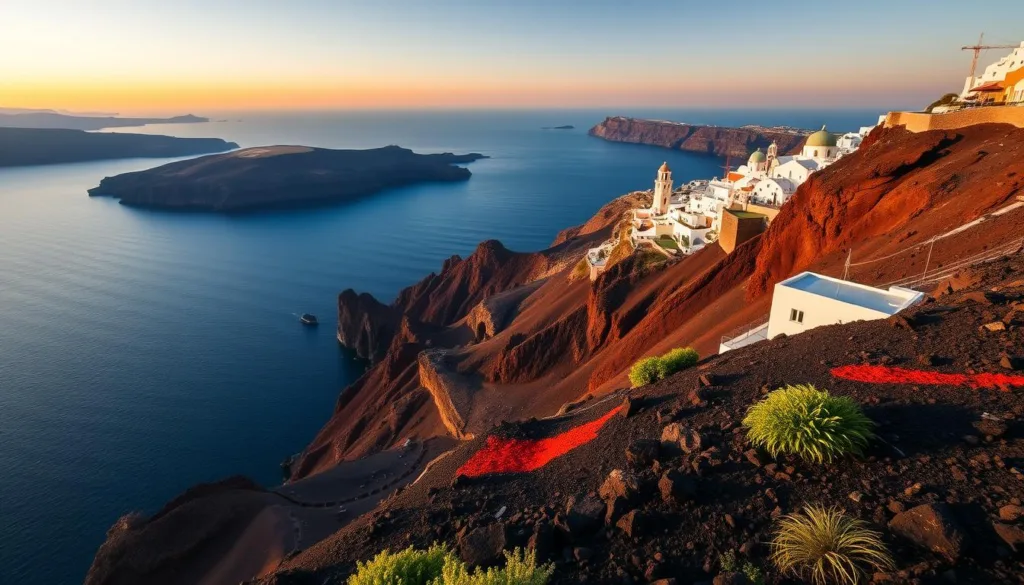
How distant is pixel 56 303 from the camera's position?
72.3 meters

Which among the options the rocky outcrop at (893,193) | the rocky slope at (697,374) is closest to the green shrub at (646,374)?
A: the rocky slope at (697,374)

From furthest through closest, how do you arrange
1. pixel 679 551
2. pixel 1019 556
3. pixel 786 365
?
pixel 786 365 → pixel 679 551 → pixel 1019 556

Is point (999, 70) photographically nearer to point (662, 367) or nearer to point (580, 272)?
point (580, 272)

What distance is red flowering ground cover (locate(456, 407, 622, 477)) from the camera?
13.9m

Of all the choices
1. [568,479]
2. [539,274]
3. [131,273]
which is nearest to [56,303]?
[131,273]

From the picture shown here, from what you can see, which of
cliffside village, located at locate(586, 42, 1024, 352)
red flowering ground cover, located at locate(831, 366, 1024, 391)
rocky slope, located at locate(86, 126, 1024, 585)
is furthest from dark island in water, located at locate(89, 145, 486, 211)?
red flowering ground cover, located at locate(831, 366, 1024, 391)

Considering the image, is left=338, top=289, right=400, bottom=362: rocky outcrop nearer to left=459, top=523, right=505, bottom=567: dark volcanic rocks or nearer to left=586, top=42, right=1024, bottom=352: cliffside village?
left=586, top=42, right=1024, bottom=352: cliffside village

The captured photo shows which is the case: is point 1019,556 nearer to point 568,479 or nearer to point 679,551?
point 679,551

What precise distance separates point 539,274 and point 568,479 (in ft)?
202

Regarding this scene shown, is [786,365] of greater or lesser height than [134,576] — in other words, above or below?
above

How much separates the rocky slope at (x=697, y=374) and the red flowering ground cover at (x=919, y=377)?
370mm

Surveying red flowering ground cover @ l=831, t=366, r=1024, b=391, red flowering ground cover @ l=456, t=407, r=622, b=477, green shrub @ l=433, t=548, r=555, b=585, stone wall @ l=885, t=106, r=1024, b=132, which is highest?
stone wall @ l=885, t=106, r=1024, b=132

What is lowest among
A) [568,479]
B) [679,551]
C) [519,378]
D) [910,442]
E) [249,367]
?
[249,367]

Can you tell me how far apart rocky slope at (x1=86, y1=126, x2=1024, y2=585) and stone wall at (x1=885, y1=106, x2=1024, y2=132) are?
903mm
